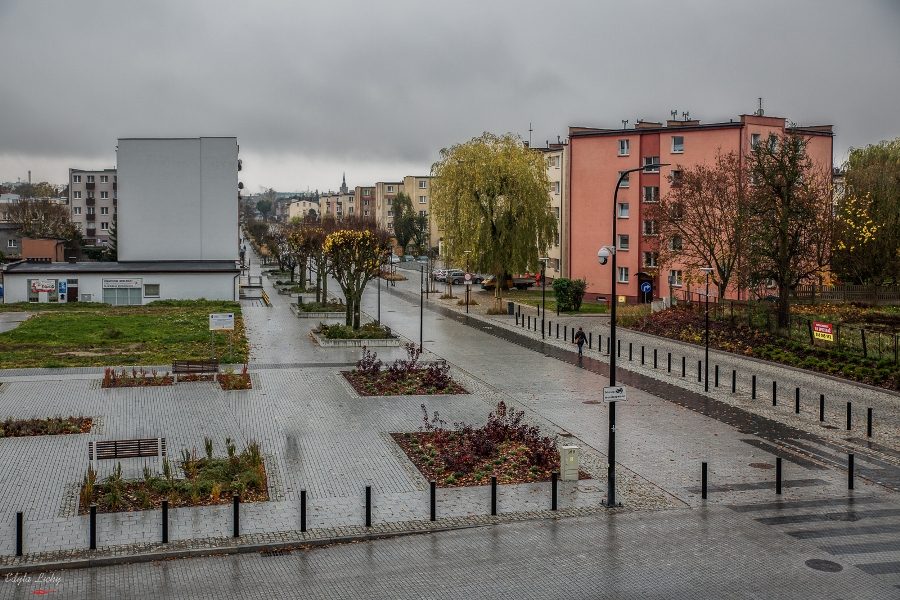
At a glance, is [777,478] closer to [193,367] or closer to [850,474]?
[850,474]

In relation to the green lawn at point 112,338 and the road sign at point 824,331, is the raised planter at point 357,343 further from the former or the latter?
the road sign at point 824,331

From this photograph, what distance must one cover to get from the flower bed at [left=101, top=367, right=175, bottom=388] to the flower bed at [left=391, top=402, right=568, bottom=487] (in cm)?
1101

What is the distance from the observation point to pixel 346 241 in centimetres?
4353

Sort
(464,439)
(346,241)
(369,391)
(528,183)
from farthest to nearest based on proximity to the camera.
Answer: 1. (528,183)
2. (346,241)
3. (369,391)
4. (464,439)

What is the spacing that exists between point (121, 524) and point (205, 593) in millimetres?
3342

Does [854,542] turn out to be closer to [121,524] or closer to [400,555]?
[400,555]

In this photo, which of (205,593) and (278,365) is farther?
(278,365)

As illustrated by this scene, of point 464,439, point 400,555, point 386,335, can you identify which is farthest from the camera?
Result: point 386,335

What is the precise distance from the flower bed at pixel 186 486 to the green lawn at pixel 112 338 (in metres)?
16.1

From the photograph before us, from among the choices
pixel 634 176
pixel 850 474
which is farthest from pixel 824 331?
pixel 634 176

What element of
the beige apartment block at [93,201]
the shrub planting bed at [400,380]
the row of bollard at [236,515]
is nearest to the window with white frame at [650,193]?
the shrub planting bed at [400,380]

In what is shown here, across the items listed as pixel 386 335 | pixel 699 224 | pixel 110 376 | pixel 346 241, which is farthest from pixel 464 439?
pixel 699 224

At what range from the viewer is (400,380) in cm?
2834

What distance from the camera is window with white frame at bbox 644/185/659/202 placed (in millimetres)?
60656
